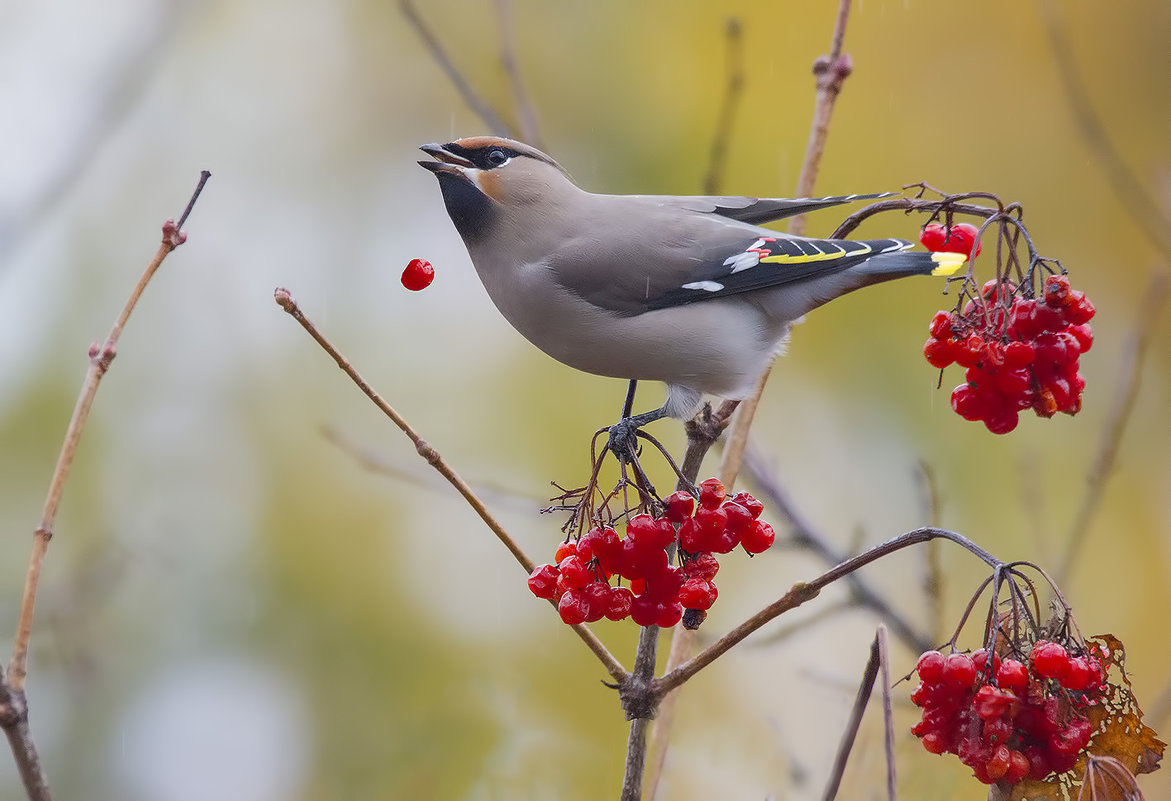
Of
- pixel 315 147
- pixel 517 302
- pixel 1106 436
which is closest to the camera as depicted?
pixel 517 302

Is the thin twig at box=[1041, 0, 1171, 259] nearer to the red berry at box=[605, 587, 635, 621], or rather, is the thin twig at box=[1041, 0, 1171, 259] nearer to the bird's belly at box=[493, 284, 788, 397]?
the bird's belly at box=[493, 284, 788, 397]

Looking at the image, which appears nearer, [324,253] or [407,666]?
[407,666]

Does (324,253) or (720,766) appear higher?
(324,253)

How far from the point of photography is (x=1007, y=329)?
1752mm

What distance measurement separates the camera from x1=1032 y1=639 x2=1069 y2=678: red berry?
135cm

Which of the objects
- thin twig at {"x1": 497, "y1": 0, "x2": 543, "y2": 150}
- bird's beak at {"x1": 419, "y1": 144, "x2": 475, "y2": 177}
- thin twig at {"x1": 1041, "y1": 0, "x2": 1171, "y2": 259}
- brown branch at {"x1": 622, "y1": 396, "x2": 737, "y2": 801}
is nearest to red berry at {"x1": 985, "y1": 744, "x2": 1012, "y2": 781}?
brown branch at {"x1": 622, "y1": 396, "x2": 737, "y2": 801}

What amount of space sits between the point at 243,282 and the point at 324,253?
→ 309 millimetres

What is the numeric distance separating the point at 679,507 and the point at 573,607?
217 millimetres

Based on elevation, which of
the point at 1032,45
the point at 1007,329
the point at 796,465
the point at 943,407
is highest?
the point at 1032,45

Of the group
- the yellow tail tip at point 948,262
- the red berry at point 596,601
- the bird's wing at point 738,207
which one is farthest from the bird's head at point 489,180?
the red berry at point 596,601

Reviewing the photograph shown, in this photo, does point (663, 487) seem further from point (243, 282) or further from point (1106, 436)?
point (243, 282)

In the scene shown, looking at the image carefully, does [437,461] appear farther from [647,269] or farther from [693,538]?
[647,269]

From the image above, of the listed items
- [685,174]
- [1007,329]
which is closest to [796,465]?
[685,174]

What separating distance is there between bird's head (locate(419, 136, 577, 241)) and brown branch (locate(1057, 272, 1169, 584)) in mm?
1202
